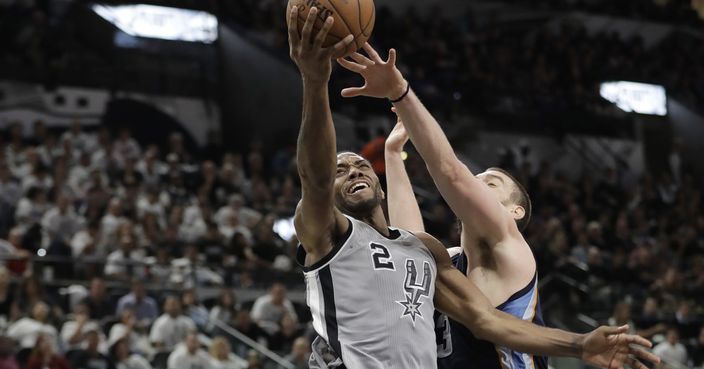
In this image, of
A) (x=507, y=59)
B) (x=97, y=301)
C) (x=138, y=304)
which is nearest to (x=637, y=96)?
(x=507, y=59)

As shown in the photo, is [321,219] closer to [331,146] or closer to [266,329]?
[331,146]

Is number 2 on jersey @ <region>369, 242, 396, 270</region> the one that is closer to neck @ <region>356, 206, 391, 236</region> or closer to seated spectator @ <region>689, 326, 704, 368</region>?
neck @ <region>356, 206, 391, 236</region>

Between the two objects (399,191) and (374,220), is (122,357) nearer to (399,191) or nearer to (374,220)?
(399,191)

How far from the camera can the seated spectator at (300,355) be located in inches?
461

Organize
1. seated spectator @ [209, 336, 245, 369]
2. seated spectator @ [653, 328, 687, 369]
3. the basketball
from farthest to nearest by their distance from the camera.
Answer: seated spectator @ [653, 328, 687, 369], seated spectator @ [209, 336, 245, 369], the basketball

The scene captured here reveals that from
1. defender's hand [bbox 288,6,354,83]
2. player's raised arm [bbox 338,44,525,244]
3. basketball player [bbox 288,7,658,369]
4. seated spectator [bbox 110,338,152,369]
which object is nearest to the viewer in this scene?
defender's hand [bbox 288,6,354,83]

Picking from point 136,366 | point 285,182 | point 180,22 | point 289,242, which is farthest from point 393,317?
point 180,22

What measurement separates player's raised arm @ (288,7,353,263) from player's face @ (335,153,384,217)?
0.24 metres

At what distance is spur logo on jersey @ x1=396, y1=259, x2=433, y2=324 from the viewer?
4.42 m

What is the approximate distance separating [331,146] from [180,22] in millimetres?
18676

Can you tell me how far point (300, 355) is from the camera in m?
11.7

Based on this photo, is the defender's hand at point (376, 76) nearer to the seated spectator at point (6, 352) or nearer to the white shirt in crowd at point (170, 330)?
the seated spectator at point (6, 352)

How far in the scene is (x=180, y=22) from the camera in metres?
22.2

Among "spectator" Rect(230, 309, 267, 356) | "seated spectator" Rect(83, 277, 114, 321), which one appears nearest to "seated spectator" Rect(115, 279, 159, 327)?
"seated spectator" Rect(83, 277, 114, 321)
